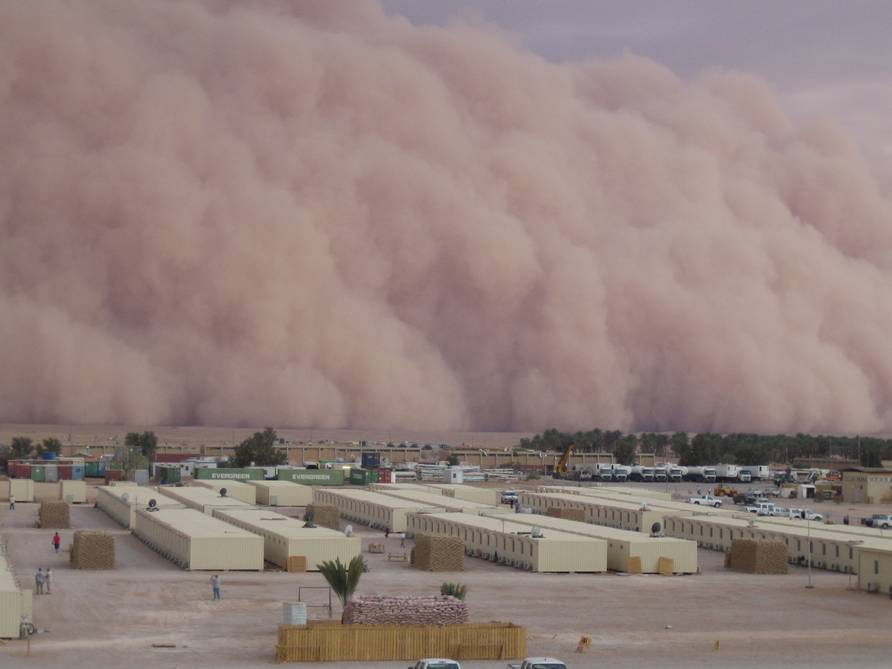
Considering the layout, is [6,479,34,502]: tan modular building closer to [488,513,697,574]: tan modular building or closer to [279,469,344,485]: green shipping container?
[279,469,344,485]: green shipping container

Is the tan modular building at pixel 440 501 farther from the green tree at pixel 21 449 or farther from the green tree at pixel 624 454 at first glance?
the green tree at pixel 624 454

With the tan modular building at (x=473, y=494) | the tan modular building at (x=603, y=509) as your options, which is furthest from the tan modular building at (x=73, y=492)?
the tan modular building at (x=603, y=509)

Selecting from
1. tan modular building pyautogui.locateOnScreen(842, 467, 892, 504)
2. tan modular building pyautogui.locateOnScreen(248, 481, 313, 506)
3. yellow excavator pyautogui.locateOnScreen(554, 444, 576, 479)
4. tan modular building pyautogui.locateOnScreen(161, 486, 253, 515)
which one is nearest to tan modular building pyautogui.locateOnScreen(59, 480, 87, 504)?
tan modular building pyautogui.locateOnScreen(161, 486, 253, 515)

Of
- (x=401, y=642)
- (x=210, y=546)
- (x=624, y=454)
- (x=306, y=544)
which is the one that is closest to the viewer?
(x=401, y=642)

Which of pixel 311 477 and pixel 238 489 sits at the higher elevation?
pixel 311 477

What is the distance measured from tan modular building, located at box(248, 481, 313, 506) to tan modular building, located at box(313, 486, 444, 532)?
85 cm

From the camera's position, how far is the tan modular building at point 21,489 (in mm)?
44625

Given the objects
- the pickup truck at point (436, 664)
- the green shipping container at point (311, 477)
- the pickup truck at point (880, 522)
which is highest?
the green shipping container at point (311, 477)

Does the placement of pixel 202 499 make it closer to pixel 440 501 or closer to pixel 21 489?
pixel 440 501

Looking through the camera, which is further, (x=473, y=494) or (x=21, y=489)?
(x=473, y=494)

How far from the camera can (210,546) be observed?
2659cm

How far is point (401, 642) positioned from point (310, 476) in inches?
1399

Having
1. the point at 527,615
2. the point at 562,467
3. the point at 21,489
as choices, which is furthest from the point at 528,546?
the point at 562,467

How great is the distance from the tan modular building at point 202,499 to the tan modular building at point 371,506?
299cm
